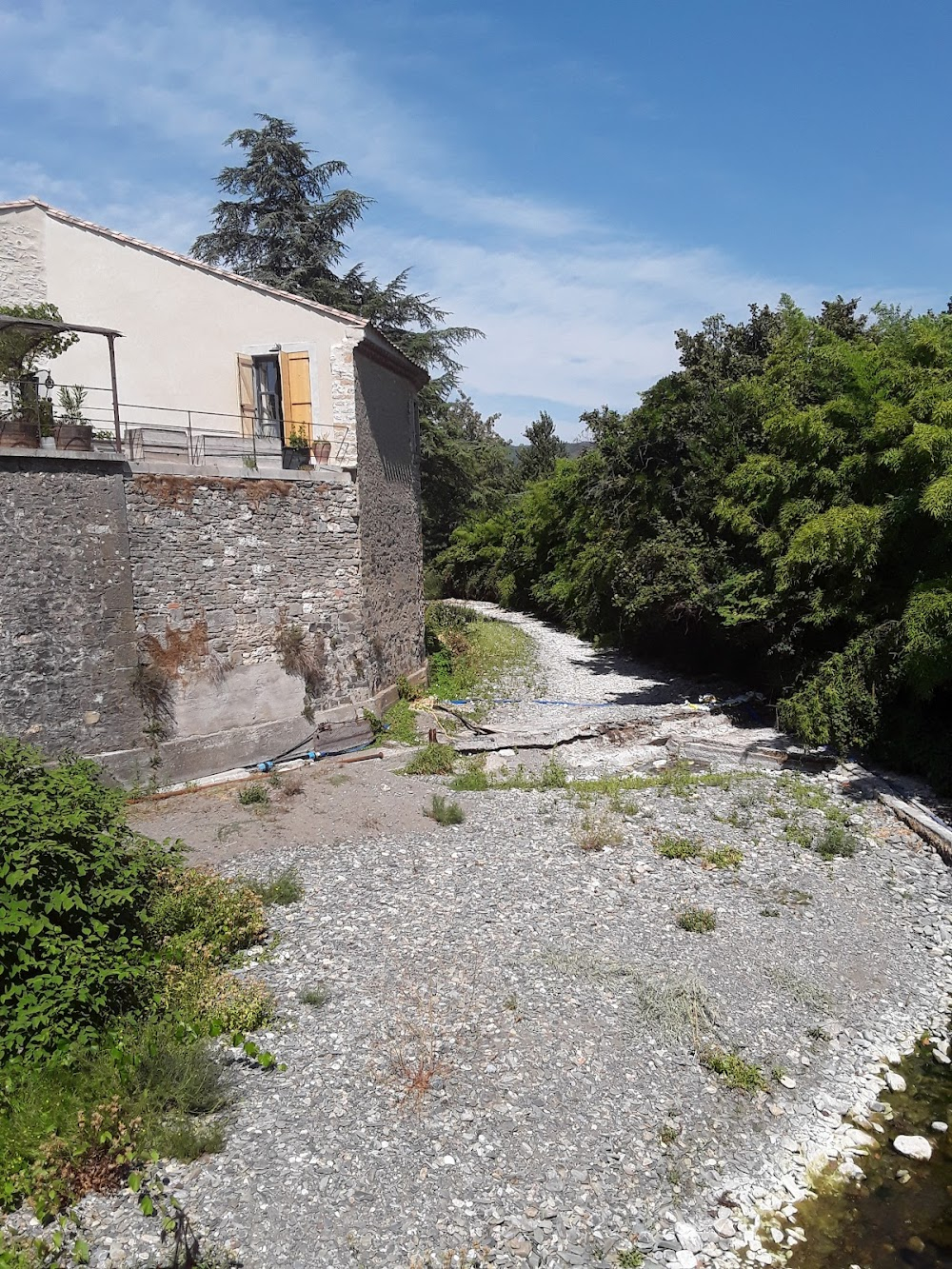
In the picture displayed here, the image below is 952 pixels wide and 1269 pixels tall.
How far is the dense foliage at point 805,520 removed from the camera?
41.7 feet

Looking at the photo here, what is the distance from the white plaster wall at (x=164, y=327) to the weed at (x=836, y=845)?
10.7 m

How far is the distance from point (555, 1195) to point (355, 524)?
11.5 metres

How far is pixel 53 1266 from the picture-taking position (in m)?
4.88

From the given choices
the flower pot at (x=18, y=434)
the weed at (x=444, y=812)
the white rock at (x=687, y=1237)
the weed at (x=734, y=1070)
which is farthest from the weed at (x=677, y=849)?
the flower pot at (x=18, y=434)

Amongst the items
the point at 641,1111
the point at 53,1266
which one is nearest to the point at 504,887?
the point at 641,1111

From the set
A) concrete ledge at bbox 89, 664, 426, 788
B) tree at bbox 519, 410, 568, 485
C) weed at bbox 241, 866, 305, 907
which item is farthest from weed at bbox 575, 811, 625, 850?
tree at bbox 519, 410, 568, 485

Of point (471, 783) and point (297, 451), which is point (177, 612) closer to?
point (297, 451)

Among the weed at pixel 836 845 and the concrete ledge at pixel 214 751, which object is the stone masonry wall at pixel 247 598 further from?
the weed at pixel 836 845

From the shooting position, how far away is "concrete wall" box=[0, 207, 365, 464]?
14617 millimetres

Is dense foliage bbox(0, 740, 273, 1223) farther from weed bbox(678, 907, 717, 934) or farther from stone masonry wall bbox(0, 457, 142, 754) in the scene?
weed bbox(678, 907, 717, 934)

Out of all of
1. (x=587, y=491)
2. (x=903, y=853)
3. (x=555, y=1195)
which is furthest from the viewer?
(x=587, y=491)

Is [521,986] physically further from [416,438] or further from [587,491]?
[587,491]

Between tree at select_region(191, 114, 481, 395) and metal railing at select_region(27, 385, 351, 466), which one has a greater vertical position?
tree at select_region(191, 114, 481, 395)

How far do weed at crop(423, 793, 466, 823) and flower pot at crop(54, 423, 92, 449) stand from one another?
7457mm
